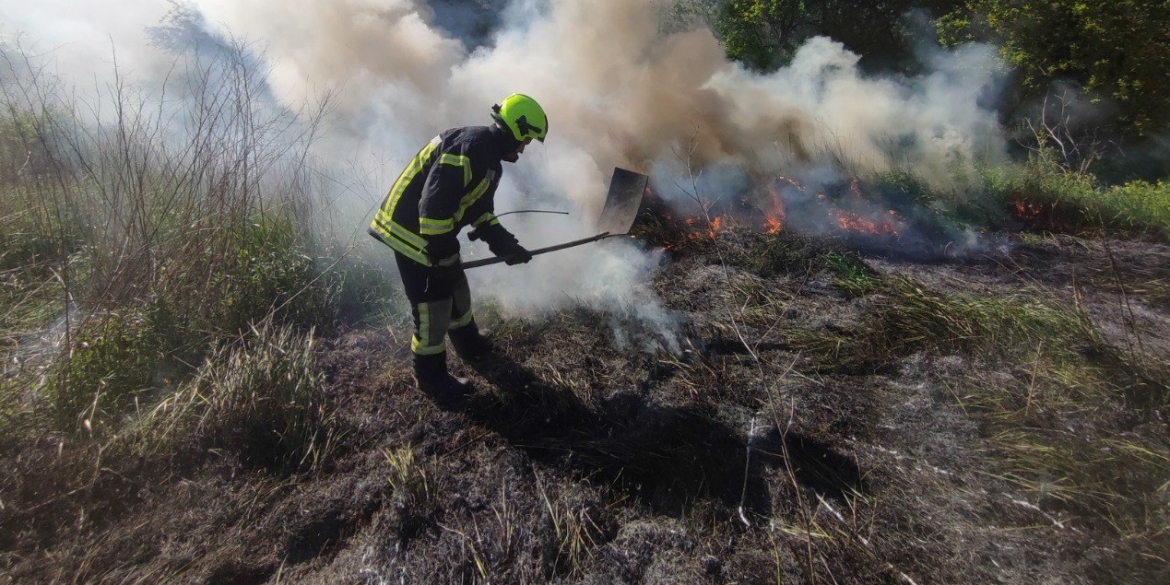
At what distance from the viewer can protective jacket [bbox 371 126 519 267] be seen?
3.44 m

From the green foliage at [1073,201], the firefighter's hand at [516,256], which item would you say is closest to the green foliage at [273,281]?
the firefighter's hand at [516,256]

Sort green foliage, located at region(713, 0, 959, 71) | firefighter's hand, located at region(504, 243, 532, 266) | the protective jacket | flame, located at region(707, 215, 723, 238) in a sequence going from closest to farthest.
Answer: the protective jacket
firefighter's hand, located at region(504, 243, 532, 266)
flame, located at region(707, 215, 723, 238)
green foliage, located at region(713, 0, 959, 71)

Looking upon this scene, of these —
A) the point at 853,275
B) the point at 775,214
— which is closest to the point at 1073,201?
the point at 775,214

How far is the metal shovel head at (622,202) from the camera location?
203 inches

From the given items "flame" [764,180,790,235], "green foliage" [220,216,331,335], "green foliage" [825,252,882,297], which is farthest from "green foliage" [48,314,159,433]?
"flame" [764,180,790,235]

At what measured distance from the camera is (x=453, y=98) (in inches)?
344

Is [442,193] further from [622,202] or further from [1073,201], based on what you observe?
[1073,201]

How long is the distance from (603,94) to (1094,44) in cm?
683

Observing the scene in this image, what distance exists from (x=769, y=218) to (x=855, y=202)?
3.94 feet

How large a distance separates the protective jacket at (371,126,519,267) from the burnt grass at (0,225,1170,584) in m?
0.96

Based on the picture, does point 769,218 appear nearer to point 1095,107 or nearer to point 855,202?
point 855,202

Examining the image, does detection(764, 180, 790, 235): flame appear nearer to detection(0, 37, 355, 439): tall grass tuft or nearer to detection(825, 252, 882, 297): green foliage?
detection(825, 252, 882, 297): green foliage

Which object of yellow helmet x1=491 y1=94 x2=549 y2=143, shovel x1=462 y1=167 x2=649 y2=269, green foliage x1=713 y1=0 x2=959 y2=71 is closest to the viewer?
yellow helmet x1=491 y1=94 x2=549 y2=143

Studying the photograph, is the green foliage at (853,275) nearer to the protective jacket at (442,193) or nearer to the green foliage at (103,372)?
the protective jacket at (442,193)
